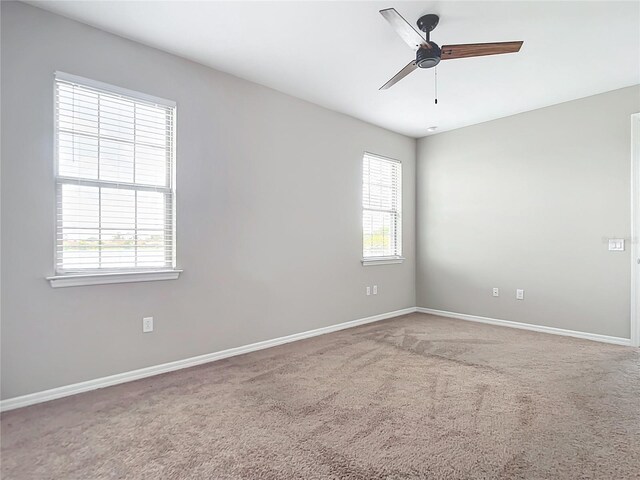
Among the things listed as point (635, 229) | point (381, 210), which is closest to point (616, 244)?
point (635, 229)

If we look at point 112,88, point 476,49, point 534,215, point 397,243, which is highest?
point 476,49

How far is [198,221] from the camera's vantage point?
10.7ft

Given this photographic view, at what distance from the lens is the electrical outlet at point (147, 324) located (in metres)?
2.94

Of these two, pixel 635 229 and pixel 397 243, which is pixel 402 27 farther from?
pixel 397 243

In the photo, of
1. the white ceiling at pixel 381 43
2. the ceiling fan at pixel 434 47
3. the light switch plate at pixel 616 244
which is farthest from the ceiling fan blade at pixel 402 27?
the light switch plate at pixel 616 244

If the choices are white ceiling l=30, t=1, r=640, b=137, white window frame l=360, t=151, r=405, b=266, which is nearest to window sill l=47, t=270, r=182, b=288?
white ceiling l=30, t=1, r=640, b=137

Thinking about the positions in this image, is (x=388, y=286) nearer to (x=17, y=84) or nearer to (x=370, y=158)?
(x=370, y=158)

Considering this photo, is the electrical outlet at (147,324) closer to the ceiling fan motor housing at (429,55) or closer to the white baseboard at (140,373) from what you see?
the white baseboard at (140,373)

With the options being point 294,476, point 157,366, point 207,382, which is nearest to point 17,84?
point 157,366

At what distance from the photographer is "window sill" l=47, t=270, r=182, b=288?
101 inches

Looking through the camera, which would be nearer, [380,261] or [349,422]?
[349,422]

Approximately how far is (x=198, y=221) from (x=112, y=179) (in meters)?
0.75

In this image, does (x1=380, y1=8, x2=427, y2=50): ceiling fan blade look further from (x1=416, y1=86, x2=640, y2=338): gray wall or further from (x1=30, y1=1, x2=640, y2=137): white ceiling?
(x1=416, y1=86, x2=640, y2=338): gray wall

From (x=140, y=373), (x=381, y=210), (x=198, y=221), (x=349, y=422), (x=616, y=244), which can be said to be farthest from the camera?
(x=381, y=210)
